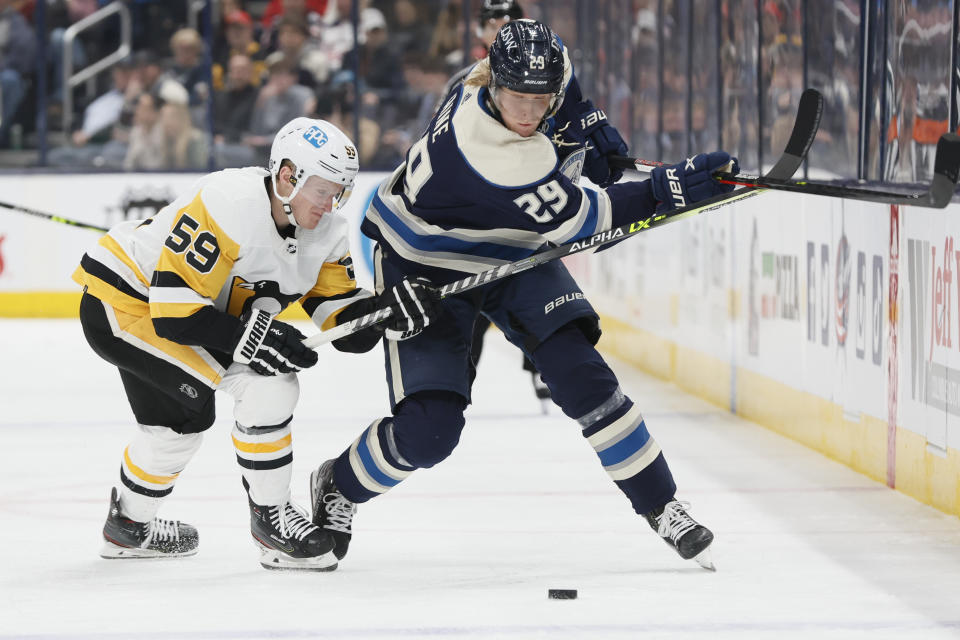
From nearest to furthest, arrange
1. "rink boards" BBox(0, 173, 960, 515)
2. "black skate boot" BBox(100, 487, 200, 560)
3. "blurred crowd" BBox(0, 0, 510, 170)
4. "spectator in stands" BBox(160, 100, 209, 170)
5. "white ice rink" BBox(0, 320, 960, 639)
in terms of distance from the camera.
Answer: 1. "white ice rink" BBox(0, 320, 960, 639)
2. "black skate boot" BBox(100, 487, 200, 560)
3. "rink boards" BBox(0, 173, 960, 515)
4. "spectator in stands" BBox(160, 100, 209, 170)
5. "blurred crowd" BBox(0, 0, 510, 170)

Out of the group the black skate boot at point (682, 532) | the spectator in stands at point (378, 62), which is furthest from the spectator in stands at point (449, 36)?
the black skate boot at point (682, 532)

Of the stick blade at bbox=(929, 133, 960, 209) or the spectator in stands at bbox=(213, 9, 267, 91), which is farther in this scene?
the spectator in stands at bbox=(213, 9, 267, 91)

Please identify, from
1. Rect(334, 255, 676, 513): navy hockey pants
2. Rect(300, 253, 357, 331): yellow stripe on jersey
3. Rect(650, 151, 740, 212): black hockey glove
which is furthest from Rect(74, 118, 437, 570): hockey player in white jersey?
Rect(650, 151, 740, 212): black hockey glove

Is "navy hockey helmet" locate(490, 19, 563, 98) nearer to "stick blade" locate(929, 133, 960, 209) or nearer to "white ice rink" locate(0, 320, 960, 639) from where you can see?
"stick blade" locate(929, 133, 960, 209)

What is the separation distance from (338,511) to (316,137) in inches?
30.3

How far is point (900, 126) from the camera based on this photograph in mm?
4273

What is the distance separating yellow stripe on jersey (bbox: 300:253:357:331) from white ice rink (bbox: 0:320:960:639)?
1.68 ft

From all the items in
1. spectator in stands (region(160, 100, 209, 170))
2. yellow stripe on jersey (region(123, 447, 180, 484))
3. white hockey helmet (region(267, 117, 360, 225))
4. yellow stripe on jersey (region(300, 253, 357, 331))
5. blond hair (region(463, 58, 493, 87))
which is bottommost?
spectator in stands (region(160, 100, 209, 170))

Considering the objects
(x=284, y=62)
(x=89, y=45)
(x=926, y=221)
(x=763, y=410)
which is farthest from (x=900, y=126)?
(x=89, y=45)

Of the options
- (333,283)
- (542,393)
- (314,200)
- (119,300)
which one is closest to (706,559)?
(333,283)

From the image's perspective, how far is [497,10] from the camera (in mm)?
5113

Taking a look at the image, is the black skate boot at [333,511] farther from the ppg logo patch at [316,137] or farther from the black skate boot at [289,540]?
the ppg logo patch at [316,137]

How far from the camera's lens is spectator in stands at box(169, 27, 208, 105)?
31.8 feet

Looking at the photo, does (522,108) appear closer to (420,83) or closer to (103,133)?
(420,83)
